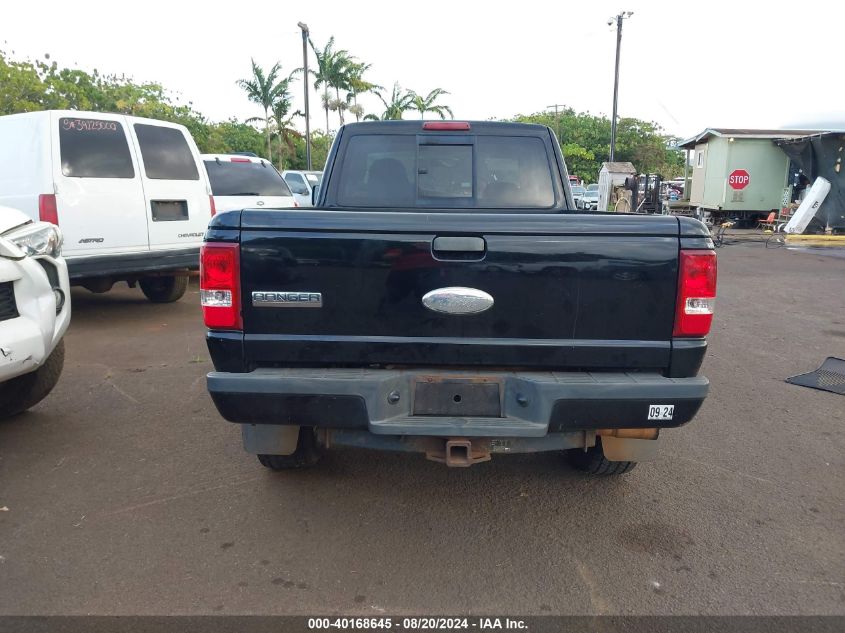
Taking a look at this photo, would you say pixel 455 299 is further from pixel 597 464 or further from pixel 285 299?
pixel 597 464

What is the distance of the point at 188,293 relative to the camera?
9.54 m

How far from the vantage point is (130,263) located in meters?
6.72

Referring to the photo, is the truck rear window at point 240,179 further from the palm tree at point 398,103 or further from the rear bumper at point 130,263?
the palm tree at point 398,103

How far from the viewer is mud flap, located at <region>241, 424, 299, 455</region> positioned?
3025mm

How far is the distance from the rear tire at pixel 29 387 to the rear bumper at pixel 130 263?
223 cm

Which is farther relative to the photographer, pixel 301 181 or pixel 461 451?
pixel 301 181

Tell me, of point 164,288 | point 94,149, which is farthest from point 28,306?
point 164,288

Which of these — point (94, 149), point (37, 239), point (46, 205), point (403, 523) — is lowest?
point (403, 523)

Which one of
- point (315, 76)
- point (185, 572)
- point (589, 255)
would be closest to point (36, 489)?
point (185, 572)

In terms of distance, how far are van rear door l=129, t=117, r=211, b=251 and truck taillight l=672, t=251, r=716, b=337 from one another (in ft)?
19.7

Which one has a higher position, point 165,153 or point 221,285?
point 165,153

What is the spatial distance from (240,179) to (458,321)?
763cm

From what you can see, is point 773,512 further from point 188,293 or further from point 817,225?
point 817,225
